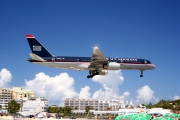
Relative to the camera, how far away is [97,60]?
60188 mm

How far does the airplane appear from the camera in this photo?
59.6 meters

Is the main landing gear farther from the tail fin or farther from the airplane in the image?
the tail fin

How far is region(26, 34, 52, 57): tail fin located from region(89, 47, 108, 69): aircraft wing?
9.50 metres

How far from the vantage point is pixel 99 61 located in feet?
198

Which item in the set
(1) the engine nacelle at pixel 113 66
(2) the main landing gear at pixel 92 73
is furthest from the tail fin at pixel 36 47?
(1) the engine nacelle at pixel 113 66

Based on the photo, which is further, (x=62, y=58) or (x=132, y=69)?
(x=132, y=69)

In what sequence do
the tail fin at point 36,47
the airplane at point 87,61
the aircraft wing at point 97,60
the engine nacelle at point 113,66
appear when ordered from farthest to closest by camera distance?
the tail fin at point 36,47 < the engine nacelle at point 113,66 < the airplane at point 87,61 < the aircraft wing at point 97,60

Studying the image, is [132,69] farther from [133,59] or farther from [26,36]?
[26,36]

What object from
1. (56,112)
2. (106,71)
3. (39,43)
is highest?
(39,43)

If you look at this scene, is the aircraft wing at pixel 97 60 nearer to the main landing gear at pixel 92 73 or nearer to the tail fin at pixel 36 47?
the main landing gear at pixel 92 73

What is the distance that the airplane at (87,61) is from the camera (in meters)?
59.6

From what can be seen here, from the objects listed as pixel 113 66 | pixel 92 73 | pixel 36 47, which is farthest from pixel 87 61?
pixel 36 47

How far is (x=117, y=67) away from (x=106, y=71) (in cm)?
318

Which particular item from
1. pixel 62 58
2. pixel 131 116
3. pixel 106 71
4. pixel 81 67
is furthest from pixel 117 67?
pixel 131 116
